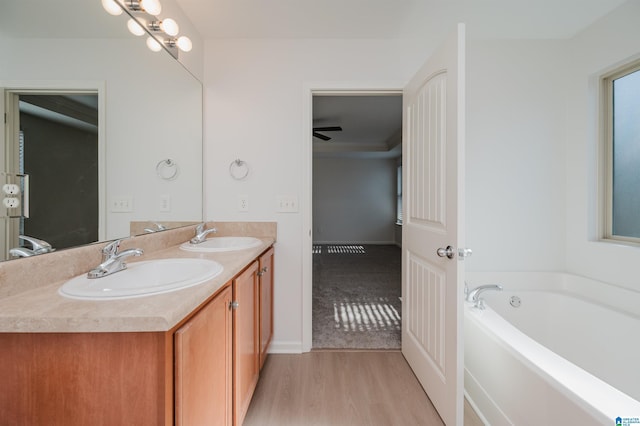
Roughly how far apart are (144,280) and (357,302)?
8.07 ft

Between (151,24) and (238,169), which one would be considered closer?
(151,24)

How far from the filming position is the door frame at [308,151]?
78.9 inches

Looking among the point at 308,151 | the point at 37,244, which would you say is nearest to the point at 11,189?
the point at 37,244

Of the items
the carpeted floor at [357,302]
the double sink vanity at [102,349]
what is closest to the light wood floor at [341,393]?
the carpeted floor at [357,302]

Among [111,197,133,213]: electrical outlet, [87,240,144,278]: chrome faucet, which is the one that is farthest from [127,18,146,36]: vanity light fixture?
[87,240,144,278]: chrome faucet

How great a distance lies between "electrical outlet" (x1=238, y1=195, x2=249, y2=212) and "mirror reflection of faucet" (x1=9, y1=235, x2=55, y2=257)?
117cm

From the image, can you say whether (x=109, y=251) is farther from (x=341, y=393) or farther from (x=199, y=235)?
(x=341, y=393)

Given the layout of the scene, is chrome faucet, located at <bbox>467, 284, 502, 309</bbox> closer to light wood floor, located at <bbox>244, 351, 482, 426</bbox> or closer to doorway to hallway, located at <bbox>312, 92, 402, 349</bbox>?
light wood floor, located at <bbox>244, 351, 482, 426</bbox>

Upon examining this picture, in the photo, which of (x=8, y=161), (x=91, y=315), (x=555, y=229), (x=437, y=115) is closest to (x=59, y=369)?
(x=91, y=315)

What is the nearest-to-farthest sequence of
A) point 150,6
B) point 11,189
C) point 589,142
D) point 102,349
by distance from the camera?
point 102,349 < point 11,189 < point 150,6 < point 589,142

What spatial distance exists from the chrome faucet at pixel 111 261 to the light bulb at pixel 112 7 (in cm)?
105

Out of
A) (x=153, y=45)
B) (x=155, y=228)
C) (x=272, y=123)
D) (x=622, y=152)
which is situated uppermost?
(x=153, y=45)

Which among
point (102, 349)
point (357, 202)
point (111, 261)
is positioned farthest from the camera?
point (357, 202)

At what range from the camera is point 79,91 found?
1.07m
